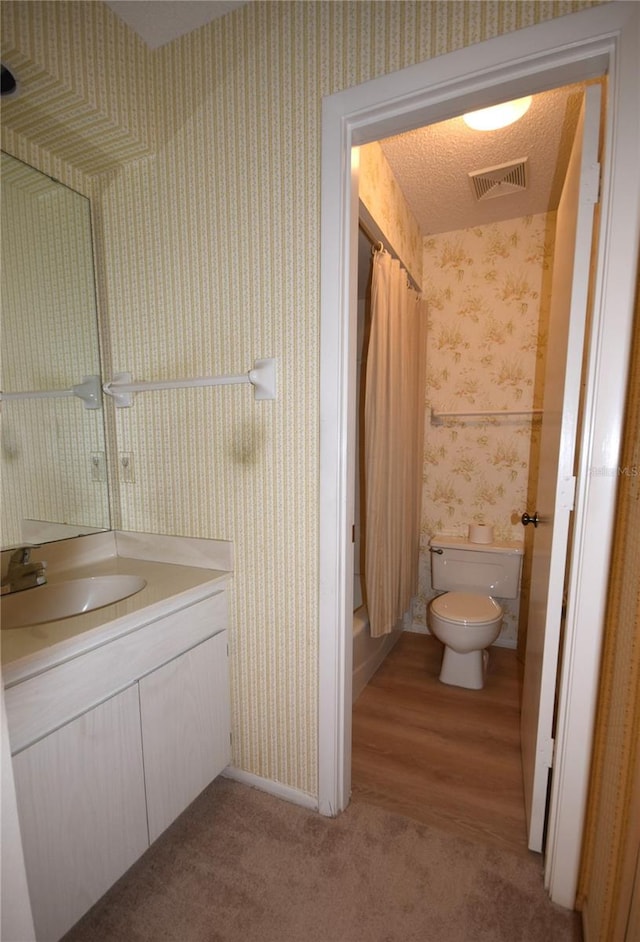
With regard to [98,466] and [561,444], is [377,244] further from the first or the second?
[98,466]

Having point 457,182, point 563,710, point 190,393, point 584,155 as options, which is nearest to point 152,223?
point 190,393

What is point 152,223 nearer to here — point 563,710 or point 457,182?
point 457,182

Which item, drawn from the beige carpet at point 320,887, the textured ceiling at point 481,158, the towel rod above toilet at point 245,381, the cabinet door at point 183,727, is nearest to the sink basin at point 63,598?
the cabinet door at point 183,727

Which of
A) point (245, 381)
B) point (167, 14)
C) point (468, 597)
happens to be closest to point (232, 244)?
point (245, 381)

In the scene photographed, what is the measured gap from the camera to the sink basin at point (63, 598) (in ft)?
4.08

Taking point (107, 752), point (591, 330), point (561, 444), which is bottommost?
point (107, 752)

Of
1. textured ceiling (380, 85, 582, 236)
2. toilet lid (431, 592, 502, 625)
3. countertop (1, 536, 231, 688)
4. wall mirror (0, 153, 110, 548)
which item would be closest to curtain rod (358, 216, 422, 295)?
textured ceiling (380, 85, 582, 236)

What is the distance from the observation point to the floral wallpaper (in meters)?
2.45

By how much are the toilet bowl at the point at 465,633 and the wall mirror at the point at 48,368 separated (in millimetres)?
1706

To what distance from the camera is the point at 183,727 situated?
4.15 ft

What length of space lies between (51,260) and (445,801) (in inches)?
95.0

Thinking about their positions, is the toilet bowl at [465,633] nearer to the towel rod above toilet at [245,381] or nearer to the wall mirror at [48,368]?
the towel rod above toilet at [245,381]

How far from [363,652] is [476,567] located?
2.85ft

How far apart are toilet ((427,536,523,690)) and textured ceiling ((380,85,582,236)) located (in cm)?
197
